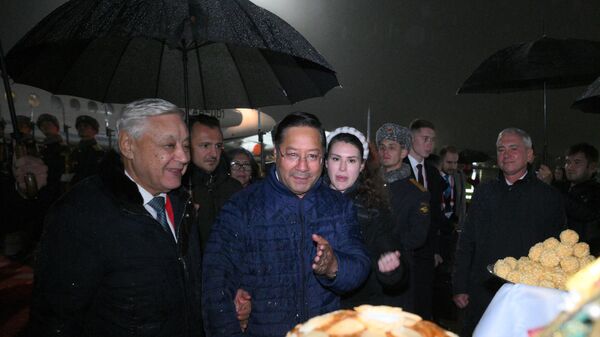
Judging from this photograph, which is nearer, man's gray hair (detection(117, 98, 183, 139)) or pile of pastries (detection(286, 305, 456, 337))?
pile of pastries (detection(286, 305, 456, 337))

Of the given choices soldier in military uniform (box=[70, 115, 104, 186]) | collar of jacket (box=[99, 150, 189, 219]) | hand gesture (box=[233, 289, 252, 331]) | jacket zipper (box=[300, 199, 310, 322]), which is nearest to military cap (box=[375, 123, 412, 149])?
jacket zipper (box=[300, 199, 310, 322])

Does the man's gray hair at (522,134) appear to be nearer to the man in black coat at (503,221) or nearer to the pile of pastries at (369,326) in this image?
the man in black coat at (503,221)

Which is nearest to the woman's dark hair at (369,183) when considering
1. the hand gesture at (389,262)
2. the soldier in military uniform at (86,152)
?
the hand gesture at (389,262)

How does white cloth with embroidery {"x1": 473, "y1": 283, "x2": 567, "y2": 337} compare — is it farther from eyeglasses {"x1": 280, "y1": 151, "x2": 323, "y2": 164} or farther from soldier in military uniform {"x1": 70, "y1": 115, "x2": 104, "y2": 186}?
soldier in military uniform {"x1": 70, "y1": 115, "x2": 104, "y2": 186}

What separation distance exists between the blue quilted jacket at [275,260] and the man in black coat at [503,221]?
2.17 metres

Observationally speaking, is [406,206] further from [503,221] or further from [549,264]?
[549,264]

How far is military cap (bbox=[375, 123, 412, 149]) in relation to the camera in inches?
177

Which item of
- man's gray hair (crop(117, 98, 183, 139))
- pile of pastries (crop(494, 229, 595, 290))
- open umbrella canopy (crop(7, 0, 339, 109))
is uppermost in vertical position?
open umbrella canopy (crop(7, 0, 339, 109))

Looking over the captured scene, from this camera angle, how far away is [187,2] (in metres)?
2.11

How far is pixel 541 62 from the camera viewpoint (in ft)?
14.5

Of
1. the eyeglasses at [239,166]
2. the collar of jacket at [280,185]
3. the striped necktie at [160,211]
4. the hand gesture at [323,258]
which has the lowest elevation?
the hand gesture at [323,258]

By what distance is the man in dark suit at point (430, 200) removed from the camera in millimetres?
4805

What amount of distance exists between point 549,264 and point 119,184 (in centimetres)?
245

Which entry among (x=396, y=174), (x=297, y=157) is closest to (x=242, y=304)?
(x=297, y=157)
